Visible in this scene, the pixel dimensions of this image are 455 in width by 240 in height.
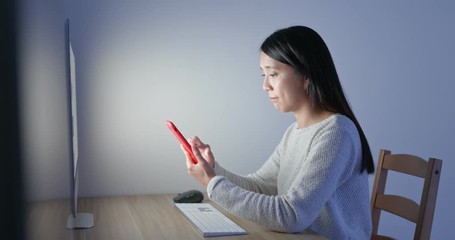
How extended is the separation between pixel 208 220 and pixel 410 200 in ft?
1.97

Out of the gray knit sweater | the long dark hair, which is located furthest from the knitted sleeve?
the long dark hair

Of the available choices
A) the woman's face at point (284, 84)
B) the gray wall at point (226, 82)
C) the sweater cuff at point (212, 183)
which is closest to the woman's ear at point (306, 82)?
the woman's face at point (284, 84)

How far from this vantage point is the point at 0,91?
0.19 metres

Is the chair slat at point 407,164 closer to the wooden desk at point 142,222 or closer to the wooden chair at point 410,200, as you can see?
the wooden chair at point 410,200

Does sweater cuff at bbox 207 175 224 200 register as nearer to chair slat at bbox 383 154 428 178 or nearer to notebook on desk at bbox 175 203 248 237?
notebook on desk at bbox 175 203 248 237

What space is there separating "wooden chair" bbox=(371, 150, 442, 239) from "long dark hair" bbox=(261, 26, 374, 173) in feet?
0.69

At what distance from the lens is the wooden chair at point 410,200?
1289 millimetres

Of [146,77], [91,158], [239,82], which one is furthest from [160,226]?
[239,82]

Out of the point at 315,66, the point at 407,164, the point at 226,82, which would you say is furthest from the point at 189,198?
the point at 407,164

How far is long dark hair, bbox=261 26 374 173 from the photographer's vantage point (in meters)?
1.19

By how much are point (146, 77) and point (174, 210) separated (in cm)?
46

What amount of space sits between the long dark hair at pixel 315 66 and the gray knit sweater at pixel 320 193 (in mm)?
51

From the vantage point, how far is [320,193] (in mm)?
1046

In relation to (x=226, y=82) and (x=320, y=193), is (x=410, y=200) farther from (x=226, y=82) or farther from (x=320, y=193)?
(x=226, y=82)
